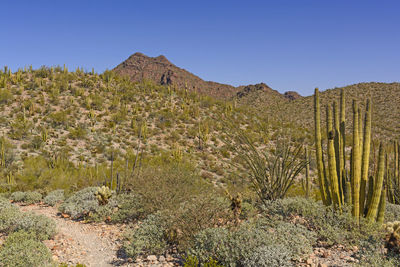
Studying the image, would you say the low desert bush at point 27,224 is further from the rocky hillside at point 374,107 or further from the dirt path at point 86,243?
the rocky hillside at point 374,107

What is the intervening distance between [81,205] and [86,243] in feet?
7.93

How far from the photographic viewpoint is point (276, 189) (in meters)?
7.80

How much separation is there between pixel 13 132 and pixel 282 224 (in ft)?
60.2

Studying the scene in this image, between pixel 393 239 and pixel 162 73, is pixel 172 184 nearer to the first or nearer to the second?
pixel 393 239

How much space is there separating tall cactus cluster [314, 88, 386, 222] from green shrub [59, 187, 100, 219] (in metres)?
6.53

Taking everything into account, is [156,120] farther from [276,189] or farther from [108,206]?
[276,189]

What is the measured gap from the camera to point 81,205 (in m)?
8.62

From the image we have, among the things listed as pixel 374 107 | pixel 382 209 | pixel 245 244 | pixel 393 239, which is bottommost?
pixel 245 244

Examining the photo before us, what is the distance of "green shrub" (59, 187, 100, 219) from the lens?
8.38 m

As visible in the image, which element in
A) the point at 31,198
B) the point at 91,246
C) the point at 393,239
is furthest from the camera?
the point at 31,198

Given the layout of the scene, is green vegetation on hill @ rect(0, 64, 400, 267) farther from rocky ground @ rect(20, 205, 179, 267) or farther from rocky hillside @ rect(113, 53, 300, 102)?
rocky hillside @ rect(113, 53, 300, 102)

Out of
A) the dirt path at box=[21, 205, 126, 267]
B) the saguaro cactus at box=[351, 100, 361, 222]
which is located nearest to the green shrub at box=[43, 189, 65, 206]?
the dirt path at box=[21, 205, 126, 267]

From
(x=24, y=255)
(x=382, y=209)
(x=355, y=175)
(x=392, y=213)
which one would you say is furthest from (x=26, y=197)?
(x=392, y=213)

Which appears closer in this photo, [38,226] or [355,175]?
[355,175]
